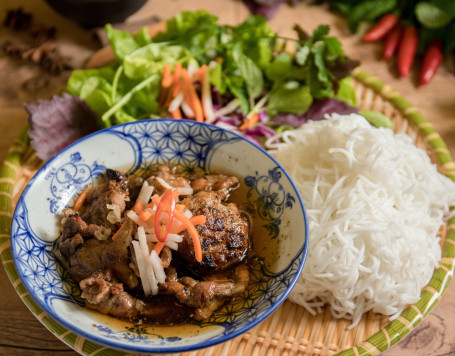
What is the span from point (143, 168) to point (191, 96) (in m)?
0.85

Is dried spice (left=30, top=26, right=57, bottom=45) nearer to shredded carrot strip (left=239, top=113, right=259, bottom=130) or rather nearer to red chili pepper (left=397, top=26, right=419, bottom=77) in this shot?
shredded carrot strip (left=239, top=113, right=259, bottom=130)

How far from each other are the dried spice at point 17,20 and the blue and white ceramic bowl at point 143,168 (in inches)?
103

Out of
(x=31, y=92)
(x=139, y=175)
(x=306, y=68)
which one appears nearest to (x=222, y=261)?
(x=139, y=175)

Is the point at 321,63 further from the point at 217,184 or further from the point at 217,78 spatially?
the point at 217,184

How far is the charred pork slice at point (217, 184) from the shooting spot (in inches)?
119

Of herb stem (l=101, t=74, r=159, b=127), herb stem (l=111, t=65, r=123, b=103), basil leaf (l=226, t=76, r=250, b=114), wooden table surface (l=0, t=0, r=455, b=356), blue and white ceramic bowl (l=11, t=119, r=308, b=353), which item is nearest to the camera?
blue and white ceramic bowl (l=11, t=119, r=308, b=353)

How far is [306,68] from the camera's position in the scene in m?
3.79

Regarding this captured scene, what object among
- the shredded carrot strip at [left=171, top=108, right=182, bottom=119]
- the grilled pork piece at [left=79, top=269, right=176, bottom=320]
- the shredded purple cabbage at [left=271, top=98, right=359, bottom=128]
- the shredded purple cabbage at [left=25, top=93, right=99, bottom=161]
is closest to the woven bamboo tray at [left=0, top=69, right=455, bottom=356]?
the grilled pork piece at [left=79, top=269, right=176, bottom=320]

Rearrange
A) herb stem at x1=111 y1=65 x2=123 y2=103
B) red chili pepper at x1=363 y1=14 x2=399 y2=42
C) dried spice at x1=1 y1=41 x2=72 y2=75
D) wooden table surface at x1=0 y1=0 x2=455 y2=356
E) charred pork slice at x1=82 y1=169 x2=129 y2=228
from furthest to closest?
red chili pepper at x1=363 y1=14 x2=399 y2=42, dried spice at x1=1 y1=41 x2=72 y2=75, herb stem at x1=111 y1=65 x2=123 y2=103, wooden table surface at x1=0 y1=0 x2=455 y2=356, charred pork slice at x1=82 y1=169 x2=129 y2=228

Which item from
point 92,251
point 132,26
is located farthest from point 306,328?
point 132,26

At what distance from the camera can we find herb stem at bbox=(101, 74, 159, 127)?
359cm

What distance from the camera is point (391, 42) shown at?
15.7ft

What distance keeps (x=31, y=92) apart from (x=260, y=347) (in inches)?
123

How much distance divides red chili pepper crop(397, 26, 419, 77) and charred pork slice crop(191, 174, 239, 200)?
2.47 m
